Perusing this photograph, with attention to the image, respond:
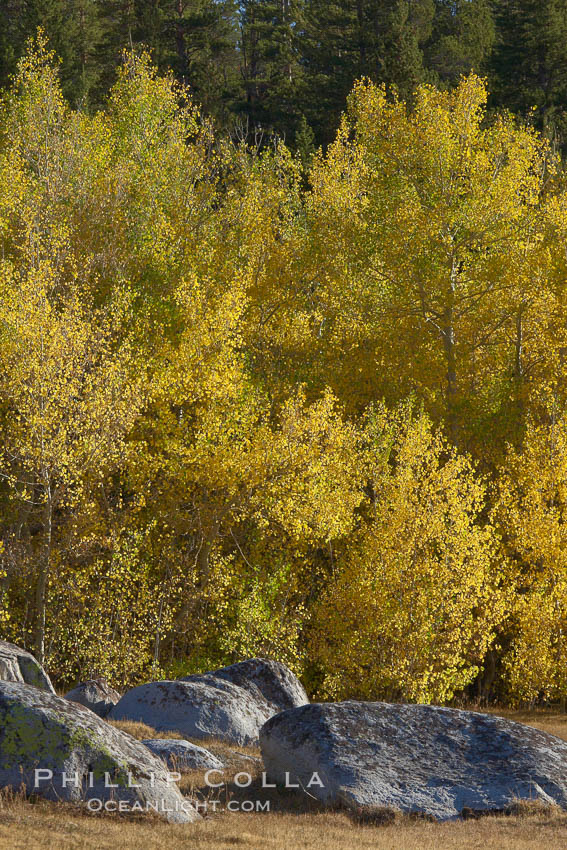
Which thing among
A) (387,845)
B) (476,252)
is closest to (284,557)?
(476,252)

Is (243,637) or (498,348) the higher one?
(498,348)

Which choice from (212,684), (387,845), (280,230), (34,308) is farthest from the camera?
(280,230)

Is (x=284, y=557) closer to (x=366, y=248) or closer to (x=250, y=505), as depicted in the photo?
(x=250, y=505)

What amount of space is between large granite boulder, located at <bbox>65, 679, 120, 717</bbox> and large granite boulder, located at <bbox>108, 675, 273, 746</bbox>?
0.63m

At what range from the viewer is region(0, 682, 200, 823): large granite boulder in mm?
9734

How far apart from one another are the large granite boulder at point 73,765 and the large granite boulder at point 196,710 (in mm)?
5905

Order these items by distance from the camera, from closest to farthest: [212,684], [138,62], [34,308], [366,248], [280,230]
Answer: [212,684] → [34,308] → [366,248] → [280,230] → [138,62]

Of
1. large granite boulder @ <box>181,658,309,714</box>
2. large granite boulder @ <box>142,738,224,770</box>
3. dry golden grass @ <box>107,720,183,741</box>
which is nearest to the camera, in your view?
large granite boulder @ <box>142,738,224,770</box>

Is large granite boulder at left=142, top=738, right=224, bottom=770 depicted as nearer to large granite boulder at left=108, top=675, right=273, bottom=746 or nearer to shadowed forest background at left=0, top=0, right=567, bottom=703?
large granite boulder at left=108, top=675, right=273, bottom=746

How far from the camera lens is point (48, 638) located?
81.5 feet

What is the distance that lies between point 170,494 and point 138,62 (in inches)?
859

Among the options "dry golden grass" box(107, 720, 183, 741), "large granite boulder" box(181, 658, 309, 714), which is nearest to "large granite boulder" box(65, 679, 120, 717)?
"large granite boulder" box(181, 658, 309, 714)

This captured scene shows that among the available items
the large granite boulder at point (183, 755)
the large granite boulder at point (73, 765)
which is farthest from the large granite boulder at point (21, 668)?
the large granite boulder at point (73, 765)

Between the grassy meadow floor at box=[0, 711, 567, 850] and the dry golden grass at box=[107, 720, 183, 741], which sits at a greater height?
the dry golden grass at box=[107, 720, 183, 741]
